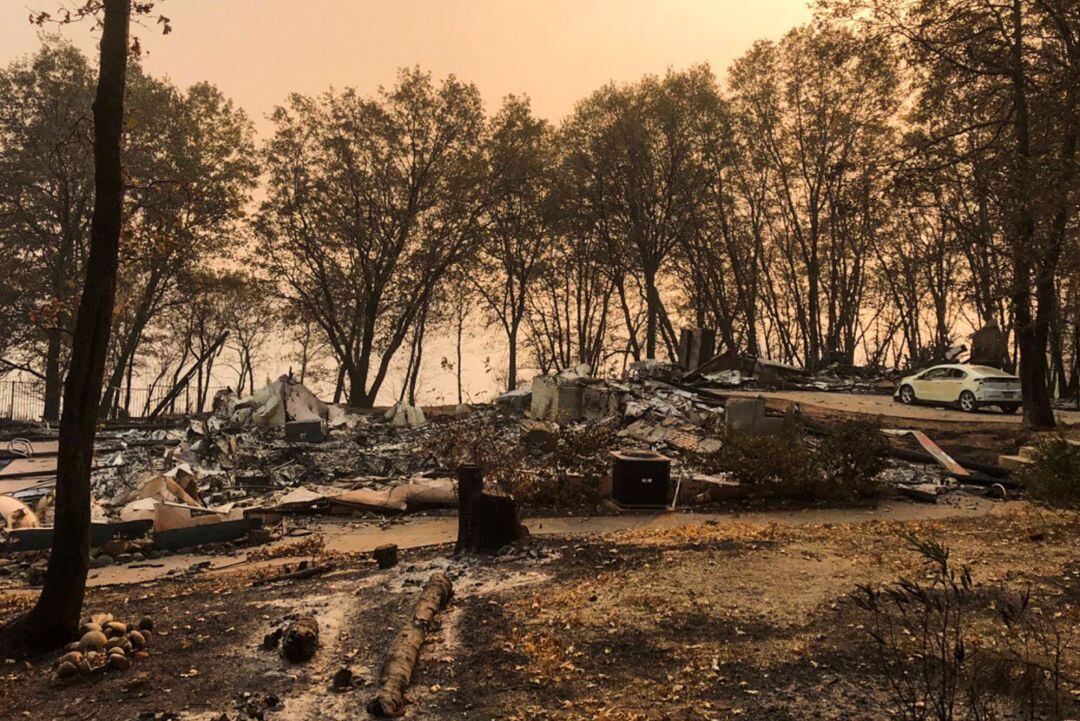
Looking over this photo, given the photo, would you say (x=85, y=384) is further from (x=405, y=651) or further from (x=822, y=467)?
(x=822, y=467)

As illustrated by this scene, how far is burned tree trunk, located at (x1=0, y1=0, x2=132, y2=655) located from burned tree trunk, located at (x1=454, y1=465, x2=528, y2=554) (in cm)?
364

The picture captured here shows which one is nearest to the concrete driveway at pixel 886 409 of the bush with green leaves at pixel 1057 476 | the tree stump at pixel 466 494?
the bush with green leaves at pixel 1057 476

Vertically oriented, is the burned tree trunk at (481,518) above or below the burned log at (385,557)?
above

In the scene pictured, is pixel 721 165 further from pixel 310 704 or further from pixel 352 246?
pixel 310 704

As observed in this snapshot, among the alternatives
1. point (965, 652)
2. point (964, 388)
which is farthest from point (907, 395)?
point (965, 652)

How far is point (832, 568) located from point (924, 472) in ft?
29.8

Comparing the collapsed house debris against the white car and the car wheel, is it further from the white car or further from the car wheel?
the white car

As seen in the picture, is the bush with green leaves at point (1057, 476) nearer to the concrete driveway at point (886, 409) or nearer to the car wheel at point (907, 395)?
the concrete driveway at point (886, 409)

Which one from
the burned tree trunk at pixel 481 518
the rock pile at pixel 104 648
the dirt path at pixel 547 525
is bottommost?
the dirt path at pixel 547 525

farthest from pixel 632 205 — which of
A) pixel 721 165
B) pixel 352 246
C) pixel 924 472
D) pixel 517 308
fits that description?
pixel 924 472

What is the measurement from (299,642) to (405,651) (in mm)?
829

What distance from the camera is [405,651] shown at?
194 inches

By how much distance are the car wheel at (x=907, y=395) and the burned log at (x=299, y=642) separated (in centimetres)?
2324

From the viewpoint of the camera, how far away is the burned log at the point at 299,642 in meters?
5.16
